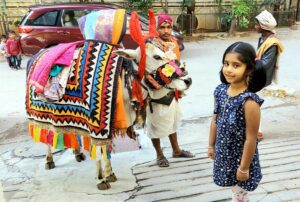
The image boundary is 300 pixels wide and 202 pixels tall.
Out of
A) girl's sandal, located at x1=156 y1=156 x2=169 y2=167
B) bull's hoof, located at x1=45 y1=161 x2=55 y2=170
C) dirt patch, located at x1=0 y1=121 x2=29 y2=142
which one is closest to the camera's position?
girl's sandal, located at x1=156 y1=156 x2=169 y2=167

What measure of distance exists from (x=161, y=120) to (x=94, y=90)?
2.61ft

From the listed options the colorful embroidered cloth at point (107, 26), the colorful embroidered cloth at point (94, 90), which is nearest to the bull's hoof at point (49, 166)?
the colorful embroidered cloth at point (94, 90)

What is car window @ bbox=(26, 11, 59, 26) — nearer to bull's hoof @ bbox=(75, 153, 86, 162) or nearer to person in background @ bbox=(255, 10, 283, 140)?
bull's hoof @ bbox=(75, 153, 86, 162)

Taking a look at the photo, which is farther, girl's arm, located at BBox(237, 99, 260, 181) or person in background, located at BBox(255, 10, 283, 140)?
person in background, located at BBox(255, 10, 283, 140)

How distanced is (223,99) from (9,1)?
1308 centimetres

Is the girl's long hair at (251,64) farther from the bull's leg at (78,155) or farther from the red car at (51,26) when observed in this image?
the red car at (51,26)

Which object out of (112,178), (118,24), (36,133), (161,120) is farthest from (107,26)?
(112,178)

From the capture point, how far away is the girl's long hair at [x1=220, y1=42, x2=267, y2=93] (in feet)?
6.61

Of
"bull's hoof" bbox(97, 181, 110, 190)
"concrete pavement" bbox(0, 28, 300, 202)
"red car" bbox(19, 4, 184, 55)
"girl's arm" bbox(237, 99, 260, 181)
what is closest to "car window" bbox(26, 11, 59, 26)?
"red car" bbox(19, 4, 184, 55)

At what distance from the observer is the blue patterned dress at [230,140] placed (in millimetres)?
2045

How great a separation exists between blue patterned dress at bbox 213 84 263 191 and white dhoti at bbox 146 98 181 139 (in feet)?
3.56

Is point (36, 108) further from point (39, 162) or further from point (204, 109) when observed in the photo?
point (204, 109)

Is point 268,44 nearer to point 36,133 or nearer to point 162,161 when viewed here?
point 162,161

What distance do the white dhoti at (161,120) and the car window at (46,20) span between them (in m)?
6.51
